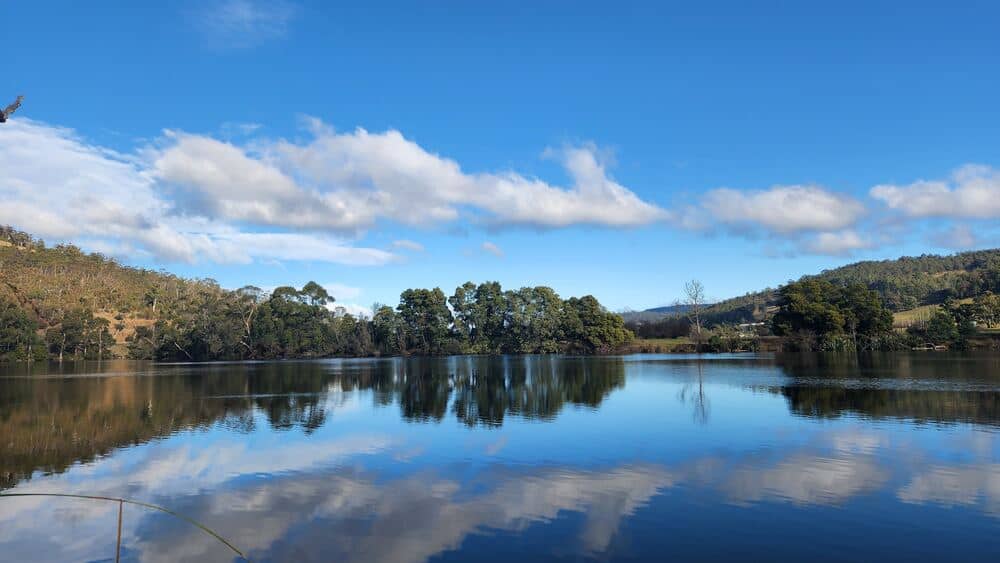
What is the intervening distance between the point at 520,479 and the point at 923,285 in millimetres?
156929

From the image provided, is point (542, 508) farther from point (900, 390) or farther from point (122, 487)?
point (900, 390)

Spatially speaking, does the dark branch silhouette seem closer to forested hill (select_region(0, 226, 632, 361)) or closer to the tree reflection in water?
the tree reflection in water

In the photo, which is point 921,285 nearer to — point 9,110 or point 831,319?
point 831,319

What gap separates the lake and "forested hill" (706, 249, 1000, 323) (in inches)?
3166

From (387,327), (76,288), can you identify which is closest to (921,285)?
(387,327)

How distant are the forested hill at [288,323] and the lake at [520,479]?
77114 millimetres

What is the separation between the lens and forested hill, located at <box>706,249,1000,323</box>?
113581 millimetres

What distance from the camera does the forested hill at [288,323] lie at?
344ft

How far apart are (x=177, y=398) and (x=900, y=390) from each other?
41544 mm

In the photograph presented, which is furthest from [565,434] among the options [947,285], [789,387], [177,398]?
[947,285]

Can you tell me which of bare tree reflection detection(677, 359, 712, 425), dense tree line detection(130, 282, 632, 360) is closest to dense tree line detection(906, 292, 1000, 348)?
dense tree line detection(130, 282, 632, 360)

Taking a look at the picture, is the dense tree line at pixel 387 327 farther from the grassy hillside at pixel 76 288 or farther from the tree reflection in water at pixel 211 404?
the tree reflection in water at pixel 211 404

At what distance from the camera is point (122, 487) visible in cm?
1538

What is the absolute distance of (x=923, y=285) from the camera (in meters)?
138
